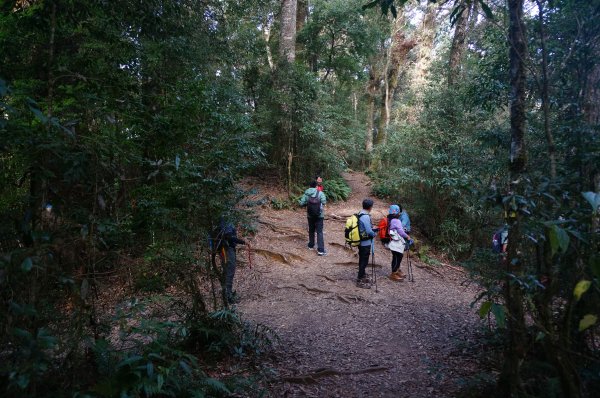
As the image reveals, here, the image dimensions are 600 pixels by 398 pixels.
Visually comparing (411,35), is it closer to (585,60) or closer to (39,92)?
(585,60)

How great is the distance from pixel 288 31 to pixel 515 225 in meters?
12.9

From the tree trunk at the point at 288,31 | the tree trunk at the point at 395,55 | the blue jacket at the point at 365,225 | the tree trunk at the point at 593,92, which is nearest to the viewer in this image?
the tree trunk at the point at 593,92

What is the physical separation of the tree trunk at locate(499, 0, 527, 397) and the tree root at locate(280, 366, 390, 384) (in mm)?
1830

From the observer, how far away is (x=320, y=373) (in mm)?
4473

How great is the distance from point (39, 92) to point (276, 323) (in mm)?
4992

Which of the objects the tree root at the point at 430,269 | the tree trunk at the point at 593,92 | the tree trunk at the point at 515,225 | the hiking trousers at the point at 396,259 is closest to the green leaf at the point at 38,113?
the tree trunk at the point at 515,225

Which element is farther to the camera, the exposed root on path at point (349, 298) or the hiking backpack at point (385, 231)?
the hiking backpack at point (385, 231)

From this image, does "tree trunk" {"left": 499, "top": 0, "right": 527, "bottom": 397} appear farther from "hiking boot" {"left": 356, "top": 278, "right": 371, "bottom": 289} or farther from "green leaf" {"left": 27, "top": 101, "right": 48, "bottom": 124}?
"hiking boot" {"left": 356, "top": 278, "right": 371, "bottom": 289}

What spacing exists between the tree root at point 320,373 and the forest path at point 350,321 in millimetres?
13

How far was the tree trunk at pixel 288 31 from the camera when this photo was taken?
13484mm

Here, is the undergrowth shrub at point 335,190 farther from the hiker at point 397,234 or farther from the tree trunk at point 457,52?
the hiker at point 397,234

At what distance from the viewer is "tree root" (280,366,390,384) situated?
14.1 ft

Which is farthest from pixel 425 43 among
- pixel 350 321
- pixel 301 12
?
pixel 350 321

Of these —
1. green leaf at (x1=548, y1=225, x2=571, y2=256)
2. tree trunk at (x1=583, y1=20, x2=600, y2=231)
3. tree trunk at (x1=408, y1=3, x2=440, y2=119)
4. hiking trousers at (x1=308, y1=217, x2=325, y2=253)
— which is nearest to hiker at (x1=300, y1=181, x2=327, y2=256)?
hiking trousers at (x1=308, y1=217, x2=325, y2=253)
